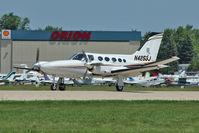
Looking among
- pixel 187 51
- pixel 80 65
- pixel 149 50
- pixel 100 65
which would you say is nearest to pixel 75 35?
pixel 149 50

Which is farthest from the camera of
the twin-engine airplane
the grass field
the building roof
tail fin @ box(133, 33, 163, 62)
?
the building roof

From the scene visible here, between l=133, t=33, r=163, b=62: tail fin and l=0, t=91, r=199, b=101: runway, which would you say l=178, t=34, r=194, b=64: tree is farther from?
l=0, t=91, r=199, b=101: runway

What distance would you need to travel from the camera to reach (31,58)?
93750 millimetres

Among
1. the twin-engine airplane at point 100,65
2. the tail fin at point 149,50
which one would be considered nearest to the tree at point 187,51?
the tail fin at point 149,50

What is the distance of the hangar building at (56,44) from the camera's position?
305 feet

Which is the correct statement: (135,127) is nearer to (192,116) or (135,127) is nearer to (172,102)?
(192,116)

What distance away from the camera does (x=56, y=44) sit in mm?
→ 94812

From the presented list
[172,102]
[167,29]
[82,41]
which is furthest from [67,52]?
[167,29]

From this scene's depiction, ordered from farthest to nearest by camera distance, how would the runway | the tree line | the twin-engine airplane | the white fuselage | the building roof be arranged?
the tree line, the building roof, the twin-engine airplane, the white fuselage, the runway

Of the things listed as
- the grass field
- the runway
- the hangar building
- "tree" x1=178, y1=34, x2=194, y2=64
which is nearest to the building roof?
the hangar building

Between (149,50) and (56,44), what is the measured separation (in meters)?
56.5

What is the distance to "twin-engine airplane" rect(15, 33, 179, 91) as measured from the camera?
115ft

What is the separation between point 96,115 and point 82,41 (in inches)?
3140

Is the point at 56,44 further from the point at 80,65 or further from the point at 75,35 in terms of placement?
the point at 80,65
